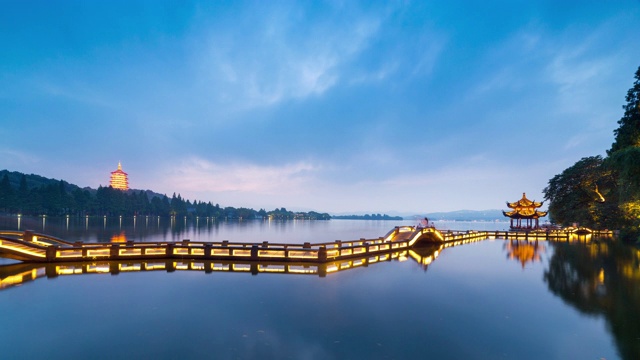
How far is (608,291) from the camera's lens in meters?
11.8

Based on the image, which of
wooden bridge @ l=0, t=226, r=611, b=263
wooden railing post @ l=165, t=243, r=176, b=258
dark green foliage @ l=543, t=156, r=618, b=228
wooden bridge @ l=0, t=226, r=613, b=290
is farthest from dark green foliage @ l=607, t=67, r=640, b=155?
wooden railing post @ l=165, t=243, r=176, b=258

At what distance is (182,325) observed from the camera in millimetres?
8008

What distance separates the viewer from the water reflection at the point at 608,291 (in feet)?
25.3

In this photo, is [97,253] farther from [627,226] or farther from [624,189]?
[627,226]

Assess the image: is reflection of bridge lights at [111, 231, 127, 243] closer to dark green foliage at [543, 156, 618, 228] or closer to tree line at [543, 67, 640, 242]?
tree line at [543, 67, 640, 242]

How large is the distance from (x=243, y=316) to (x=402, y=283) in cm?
776

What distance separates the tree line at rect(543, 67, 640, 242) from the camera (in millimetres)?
18281

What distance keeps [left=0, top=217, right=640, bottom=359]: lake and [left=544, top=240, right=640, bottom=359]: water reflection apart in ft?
0.21

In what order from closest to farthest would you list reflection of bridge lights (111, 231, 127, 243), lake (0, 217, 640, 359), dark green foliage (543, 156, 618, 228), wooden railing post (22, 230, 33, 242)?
lake (0, 217, 640, 359) → wooden railing post (22, 230, 33, 242) → reflection of bridge lights (111, 231, 127, 243) → dark green foliage (543, 156, 618, 228)

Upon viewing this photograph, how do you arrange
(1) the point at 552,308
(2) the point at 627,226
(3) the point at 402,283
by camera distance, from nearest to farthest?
(1) the point at 552,308 < (3) the point at 402,283 < (2) the point at 627,226

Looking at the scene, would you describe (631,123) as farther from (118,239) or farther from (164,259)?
(118,239)

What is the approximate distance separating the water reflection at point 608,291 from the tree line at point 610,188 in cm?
525

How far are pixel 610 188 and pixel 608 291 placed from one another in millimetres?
42145

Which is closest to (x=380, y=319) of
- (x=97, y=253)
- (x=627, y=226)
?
(x=97, y=253)
